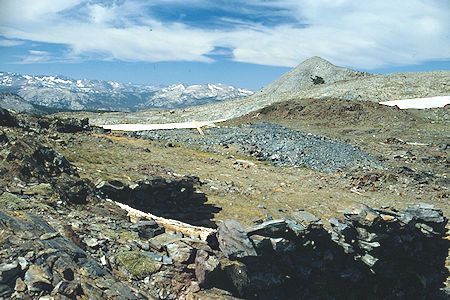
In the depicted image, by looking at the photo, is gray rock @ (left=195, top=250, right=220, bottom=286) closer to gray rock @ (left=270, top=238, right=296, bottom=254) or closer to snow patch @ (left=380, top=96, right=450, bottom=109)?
gray rock @ (left=270, top=238, right=296, bottom=254)

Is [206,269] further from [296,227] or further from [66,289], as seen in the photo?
[296,227]

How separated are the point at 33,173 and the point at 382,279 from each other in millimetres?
16799

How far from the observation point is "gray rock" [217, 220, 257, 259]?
917 cm

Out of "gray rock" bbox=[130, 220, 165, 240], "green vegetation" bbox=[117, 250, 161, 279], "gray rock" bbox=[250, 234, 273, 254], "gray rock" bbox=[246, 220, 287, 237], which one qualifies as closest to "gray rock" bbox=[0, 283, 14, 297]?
"green vegetation" bbox=[117, 250, 161, 279]

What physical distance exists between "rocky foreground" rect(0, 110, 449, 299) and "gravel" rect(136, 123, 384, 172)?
10081 mm

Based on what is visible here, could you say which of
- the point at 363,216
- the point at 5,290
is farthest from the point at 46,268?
the point at 363,216

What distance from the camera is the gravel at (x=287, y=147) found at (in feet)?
84.2

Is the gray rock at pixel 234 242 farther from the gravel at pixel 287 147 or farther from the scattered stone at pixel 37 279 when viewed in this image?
the gravel at pixel 287 147

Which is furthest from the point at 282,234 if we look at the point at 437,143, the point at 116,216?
the point at 437,143

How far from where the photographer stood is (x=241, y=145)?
102 ft

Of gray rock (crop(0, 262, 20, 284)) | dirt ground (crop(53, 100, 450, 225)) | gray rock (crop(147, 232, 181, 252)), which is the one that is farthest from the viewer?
dirt ground (crop(53, 100, 450, 225))

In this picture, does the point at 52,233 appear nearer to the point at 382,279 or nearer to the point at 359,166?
the point at 382,279

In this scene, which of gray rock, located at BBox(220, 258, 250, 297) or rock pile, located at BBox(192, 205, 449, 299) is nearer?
gray rock, located at BBox(220, 258, 250, 297)

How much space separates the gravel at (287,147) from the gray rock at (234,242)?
16.7m
